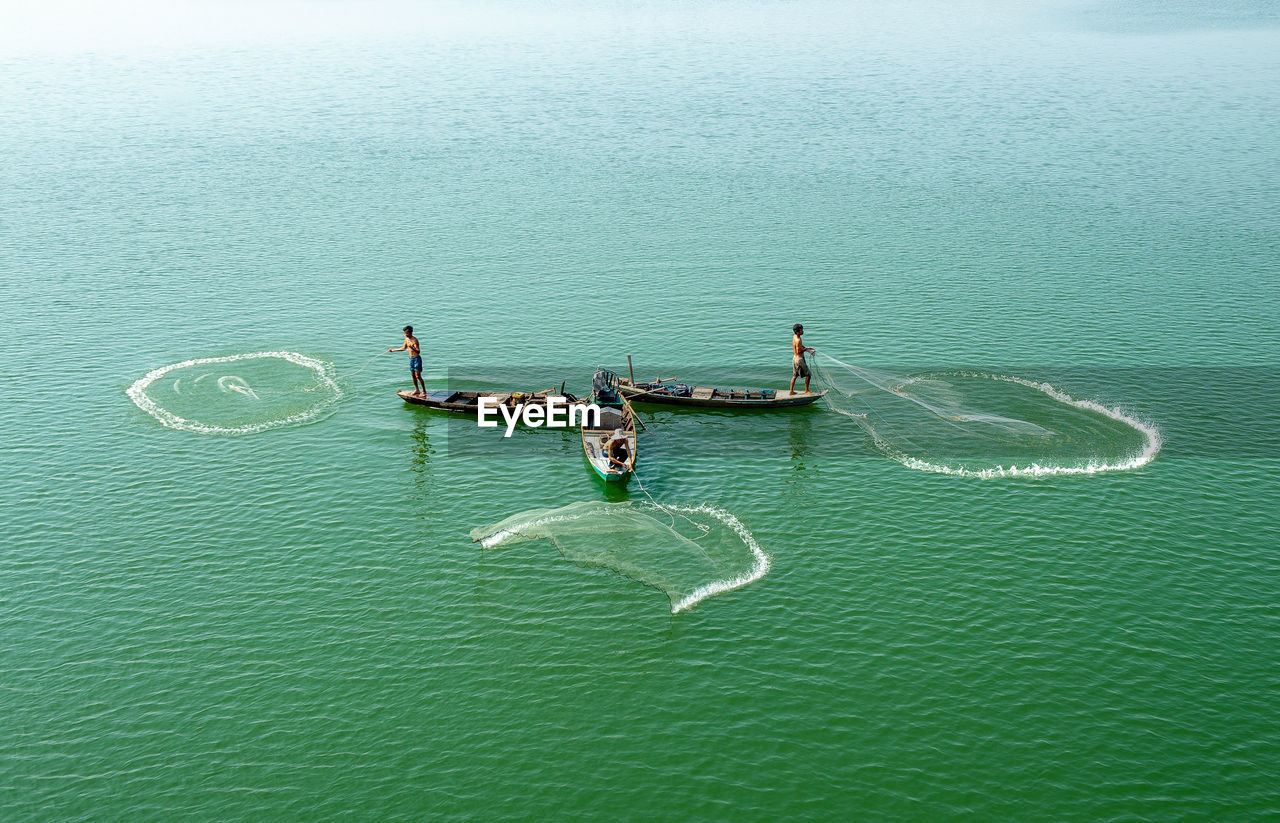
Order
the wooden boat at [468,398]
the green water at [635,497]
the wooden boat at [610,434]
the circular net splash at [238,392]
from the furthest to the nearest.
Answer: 1. the wooden boat at [468,398]
2. the circular net splash at [238,392]
3. the wooden boat at [610,434]
4. the green water at [635,497]

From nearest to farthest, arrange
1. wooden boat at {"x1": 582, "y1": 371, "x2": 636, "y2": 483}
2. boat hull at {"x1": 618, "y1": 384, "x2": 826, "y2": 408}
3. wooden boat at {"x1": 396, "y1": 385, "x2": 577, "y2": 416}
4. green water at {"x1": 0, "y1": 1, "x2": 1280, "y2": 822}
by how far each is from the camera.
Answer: green water at {"x1": 0, "y1": 1, "x2": 1280, "y2": 822}, wooden boat at {"x1": 582, "y1": 371, "x2": 636, "y2": 483}, wooden boat at {"x1": 396, "y1": 385, "x2": 577, "y2": 416}, boat hull at {"x1": 618, "y1": 384, "x2": 826, "y2": 408}

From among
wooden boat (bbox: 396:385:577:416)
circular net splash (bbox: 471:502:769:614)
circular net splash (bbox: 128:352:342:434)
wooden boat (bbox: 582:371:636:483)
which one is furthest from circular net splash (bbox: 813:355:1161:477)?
circular net splash (bbox: 128:352:342:434)

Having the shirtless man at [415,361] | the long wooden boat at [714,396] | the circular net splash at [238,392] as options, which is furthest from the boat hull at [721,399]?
the circular net splash at [238,392]

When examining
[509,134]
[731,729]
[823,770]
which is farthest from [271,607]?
[509,134]

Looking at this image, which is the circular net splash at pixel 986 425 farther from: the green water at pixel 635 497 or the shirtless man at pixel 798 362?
the shirtless man at pixel 798 362

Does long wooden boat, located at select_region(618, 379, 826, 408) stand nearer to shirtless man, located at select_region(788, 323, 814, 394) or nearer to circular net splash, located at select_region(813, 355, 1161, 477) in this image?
shirtless man, located at select_region(788, 323, 814, 394)

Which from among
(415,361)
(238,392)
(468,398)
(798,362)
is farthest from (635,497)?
(238,392)

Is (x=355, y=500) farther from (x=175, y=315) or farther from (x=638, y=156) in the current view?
(x=638, y=156)

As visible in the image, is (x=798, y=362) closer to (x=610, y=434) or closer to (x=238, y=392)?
(x=610, y=434)
